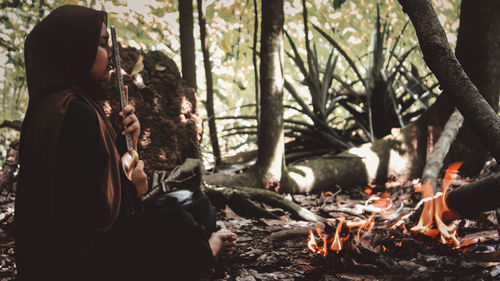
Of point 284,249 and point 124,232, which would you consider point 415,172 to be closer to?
point 284,249

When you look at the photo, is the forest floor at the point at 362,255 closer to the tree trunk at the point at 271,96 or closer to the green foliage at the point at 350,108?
the tree trunk at the point at 271,96

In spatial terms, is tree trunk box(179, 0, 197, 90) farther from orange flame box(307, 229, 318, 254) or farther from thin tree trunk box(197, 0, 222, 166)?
orange flame box(307, 229, 318, 254)

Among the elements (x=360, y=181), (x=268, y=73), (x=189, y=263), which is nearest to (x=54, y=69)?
(x=189, y=263)

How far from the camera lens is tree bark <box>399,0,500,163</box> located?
43.1 inches

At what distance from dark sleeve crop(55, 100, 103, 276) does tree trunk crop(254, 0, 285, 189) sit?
7.39 ft

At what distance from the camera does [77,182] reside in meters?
1.31

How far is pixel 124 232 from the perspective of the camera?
5.10ft

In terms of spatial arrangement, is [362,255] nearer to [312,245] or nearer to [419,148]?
[312,245]

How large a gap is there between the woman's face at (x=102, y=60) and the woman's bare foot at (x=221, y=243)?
1.01m

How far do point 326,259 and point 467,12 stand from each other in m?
3.16

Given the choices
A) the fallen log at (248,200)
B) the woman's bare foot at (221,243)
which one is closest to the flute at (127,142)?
the woman's bare foot at (221,243)

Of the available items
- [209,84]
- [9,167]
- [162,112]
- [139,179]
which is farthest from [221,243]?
[209,84]

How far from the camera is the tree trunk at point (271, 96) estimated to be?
11.0ft

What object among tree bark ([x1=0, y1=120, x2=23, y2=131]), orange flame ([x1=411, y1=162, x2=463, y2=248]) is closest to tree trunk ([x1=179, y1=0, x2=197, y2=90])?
tree bark ([x1=0, y1=120, x2=23, y2=131])
